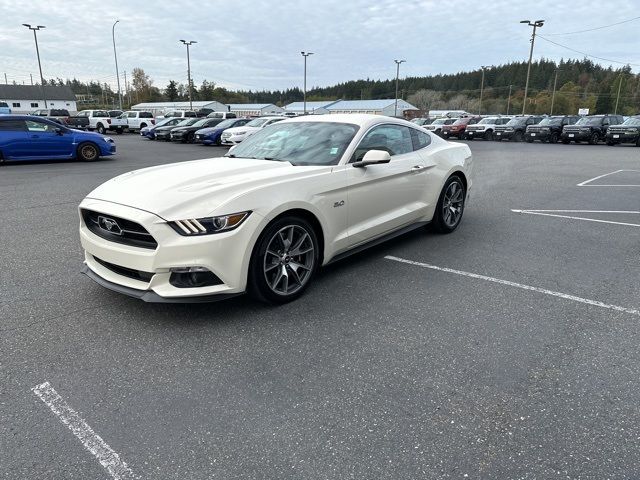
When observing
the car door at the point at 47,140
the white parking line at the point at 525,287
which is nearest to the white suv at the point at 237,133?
the car door at the point at 47,140

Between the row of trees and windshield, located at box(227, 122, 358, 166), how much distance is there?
103 metres

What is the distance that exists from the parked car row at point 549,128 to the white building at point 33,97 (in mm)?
91078

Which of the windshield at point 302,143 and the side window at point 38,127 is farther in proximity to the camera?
the side window at point 38,127

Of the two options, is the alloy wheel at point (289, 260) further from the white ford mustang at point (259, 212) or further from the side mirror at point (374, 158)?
the side mirror at point (374, 158)

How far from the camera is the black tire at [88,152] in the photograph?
1564 centimetres

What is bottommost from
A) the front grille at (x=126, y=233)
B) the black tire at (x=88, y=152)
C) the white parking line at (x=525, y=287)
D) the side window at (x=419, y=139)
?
the white parking line at (x=525, y=287)

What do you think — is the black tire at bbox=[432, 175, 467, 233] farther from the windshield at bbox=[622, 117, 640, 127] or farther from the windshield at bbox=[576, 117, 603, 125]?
the windshield at bbox=[576, 117, 603, 125]

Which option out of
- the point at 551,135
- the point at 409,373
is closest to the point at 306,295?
the point at 409,373

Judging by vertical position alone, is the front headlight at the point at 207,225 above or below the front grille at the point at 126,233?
above

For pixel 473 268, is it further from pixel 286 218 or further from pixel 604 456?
pixel 604 456

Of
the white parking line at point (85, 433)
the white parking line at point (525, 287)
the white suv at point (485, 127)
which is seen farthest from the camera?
the white suv at point (485, 127)

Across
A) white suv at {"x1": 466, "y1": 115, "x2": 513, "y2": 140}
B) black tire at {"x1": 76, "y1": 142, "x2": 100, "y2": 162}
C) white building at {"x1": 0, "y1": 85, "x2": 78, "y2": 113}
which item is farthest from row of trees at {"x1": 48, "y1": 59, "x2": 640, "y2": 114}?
black tire at {"x1": 76, "y1": 142, "x2": 100, "y2": 162}

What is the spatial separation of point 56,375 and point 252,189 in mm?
1854

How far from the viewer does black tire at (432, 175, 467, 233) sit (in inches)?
237
